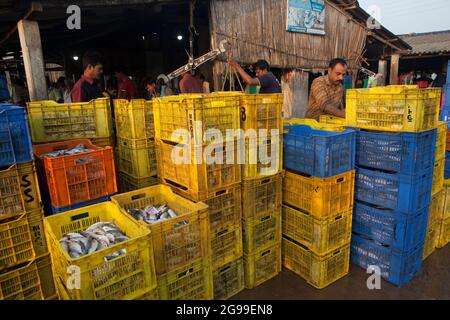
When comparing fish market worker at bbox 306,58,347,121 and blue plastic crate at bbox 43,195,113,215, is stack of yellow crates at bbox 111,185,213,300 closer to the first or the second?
blue plastic crate at bbox 43,195,113,215

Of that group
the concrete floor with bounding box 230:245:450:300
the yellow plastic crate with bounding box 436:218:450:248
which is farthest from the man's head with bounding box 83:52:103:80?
the yellow plastic crate with bounding box 436:218:450:248

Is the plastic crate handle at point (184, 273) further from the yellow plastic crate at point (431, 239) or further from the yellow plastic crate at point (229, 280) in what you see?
the yellow plastic crate at point (431, 239)

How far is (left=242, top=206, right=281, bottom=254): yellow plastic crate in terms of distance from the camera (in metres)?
3.81

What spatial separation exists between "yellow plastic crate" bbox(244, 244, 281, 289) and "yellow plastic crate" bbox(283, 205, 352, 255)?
333mm

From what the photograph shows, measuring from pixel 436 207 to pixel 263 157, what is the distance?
9.77 feet

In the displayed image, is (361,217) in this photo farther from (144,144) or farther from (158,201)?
(144,144)

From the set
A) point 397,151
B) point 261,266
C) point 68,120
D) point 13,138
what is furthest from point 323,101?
point 13,138

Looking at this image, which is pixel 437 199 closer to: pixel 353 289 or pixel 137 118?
pixel 353 289

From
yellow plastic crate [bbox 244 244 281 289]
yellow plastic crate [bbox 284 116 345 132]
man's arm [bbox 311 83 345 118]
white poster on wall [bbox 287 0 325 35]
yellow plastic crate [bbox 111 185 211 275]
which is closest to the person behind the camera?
yellow plastic crate [bbox 111 185 211 275]

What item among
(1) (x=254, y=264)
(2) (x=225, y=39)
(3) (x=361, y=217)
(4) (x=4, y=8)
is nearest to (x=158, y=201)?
(1) (x=254, y=264)

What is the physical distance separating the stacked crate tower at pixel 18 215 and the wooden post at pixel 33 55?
3167 millimetres

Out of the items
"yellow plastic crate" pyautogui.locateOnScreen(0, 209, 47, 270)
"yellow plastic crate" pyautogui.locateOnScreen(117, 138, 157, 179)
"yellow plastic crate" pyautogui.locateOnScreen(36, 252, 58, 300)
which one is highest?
"yellow plastic crate" pyautogui.locateOnScreen(117, 138, 157, 179)

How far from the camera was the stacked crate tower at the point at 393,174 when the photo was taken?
363cm
